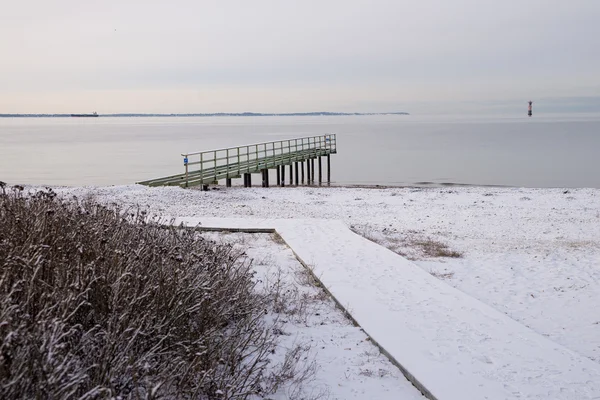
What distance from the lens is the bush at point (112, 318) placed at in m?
2.66

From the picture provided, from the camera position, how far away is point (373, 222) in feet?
49.3

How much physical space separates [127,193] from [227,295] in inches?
524

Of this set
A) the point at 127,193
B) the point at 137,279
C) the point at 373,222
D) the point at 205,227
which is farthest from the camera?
the point at 127,193

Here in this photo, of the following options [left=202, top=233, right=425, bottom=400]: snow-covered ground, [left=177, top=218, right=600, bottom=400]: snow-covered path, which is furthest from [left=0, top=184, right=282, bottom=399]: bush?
[left=177, top=218, right=600, bottom=400]: snow-covered path

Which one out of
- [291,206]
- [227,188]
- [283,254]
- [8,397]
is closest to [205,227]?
[283,254]

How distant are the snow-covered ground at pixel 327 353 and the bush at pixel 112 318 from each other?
34 cm

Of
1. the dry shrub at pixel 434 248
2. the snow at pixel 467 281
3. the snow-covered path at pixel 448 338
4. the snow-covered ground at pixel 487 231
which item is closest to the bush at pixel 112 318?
the snow-covered path at pixel 448 338

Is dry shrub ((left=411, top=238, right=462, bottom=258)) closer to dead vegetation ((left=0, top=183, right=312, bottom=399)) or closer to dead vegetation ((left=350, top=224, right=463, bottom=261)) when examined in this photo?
dead vegetation ((left=350, top=224, right=463, bottom=261))

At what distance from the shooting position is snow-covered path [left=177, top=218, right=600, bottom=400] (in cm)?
461

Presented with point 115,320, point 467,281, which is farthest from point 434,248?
point 115,320

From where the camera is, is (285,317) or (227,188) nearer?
(285,317)

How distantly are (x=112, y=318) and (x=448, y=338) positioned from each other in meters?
3.55

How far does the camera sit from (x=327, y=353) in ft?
17.2

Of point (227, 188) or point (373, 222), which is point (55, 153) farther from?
point (373, 222)
